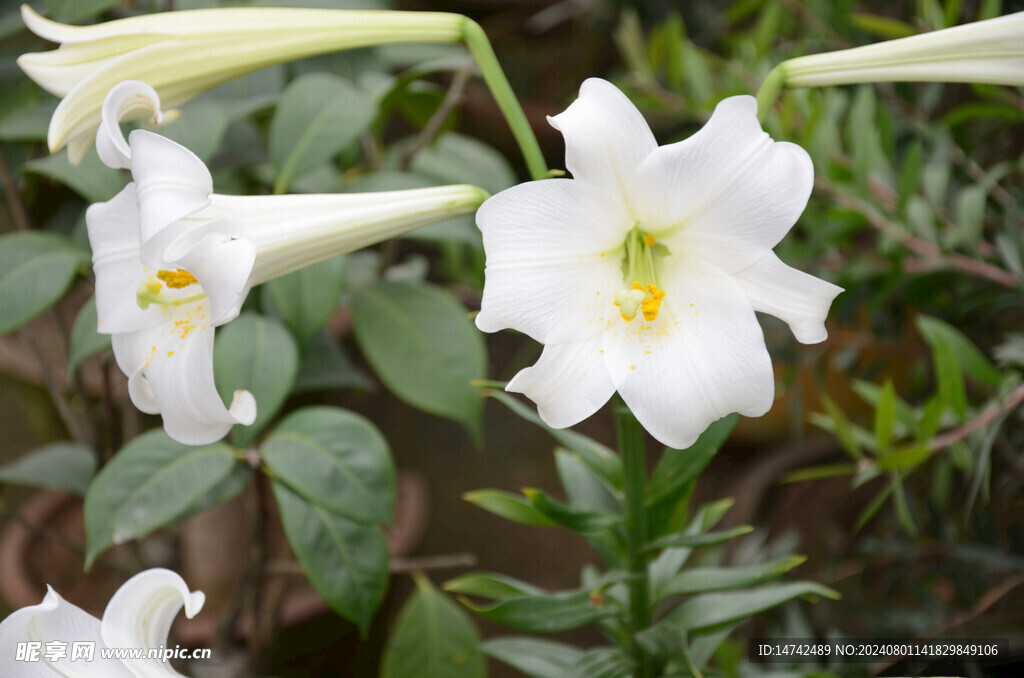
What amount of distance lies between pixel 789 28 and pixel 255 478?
81cm

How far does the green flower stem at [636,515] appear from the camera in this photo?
0.43 metres

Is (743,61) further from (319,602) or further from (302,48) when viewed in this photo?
(319,602)

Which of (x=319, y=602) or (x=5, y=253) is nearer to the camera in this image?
(x=5, y=253)

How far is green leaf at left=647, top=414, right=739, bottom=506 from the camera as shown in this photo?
1.47 ft

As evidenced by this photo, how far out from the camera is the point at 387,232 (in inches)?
14.9

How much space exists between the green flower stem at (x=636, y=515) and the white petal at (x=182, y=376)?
194 millimetres

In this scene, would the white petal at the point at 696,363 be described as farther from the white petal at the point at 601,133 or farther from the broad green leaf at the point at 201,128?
the broad green leaf at the point at 201,128

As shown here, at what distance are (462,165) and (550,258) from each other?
1.26ft

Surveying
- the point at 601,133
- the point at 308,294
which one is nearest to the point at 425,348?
the point at 308,294

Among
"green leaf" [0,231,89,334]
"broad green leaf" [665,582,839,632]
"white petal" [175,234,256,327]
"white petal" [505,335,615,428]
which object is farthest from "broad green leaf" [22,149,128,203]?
"broad green leaf" [665,582,839,632]

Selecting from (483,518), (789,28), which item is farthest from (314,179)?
(483,518)

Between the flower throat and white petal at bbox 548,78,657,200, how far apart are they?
0.04 metres

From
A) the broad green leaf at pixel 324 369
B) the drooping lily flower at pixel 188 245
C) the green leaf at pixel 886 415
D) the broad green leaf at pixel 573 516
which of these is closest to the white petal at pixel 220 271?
the drooping lily flower at pixel 188 245

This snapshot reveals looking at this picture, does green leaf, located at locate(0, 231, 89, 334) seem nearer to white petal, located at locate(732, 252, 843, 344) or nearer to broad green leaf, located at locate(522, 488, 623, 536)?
broad green leaf, located at locate(522, 488, 623, 536)
